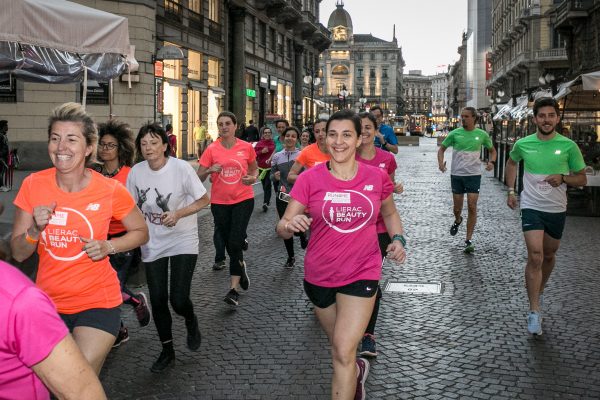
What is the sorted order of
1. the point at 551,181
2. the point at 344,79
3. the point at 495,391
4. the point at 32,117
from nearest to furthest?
the point at 495,391
the point at 551,181
the point at 32,117
the point at 344,79

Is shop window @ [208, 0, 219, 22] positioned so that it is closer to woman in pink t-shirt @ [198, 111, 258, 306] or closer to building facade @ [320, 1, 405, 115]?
woman in pink t-shirt @ [198, 111, 258, 306]

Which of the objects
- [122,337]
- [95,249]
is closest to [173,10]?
[122,337]

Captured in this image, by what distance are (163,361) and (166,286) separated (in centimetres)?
57

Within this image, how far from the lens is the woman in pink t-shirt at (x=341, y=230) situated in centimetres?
403

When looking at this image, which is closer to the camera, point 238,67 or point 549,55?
point 238,67

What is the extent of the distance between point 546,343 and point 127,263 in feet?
12.3

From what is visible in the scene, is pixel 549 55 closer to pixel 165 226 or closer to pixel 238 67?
pixel 238 67

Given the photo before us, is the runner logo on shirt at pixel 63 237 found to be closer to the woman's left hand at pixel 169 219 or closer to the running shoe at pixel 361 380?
the woman's left hand at pixel 169 219

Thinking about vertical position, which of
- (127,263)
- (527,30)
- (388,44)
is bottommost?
(127,263)

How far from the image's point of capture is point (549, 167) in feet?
21.0

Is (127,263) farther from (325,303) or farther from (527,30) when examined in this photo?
(527,30)

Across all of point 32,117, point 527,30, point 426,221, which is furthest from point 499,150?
point 527,30

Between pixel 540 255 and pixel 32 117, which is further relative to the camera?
pixel 32 117

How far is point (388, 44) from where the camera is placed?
166 meters
